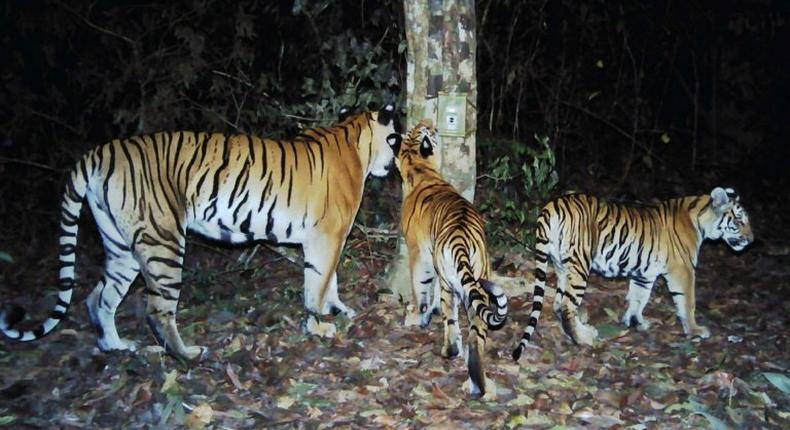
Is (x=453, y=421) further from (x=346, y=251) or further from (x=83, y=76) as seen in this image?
(x=83, y=76)

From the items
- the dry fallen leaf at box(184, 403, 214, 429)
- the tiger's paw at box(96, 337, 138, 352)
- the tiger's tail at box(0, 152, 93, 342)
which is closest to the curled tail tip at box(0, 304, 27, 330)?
the tiger's tail at box(0, 152, 93, 342)

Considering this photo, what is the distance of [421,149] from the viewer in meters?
5.99

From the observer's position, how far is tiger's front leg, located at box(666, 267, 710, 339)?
603 centimetres

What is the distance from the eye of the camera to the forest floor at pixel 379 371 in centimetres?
468

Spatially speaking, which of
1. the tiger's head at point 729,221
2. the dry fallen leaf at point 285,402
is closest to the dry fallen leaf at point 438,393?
the dry fallen leaf at point 285,402

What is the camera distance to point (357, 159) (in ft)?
20.9

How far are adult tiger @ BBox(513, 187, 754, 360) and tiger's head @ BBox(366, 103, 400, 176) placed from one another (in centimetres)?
134

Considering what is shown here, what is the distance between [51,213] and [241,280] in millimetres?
3102

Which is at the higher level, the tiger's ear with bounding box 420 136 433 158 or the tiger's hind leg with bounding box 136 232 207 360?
the tiger's ear with bounding box 420 136 433 158

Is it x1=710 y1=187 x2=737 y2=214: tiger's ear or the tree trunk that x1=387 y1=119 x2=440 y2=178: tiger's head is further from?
x1=710 y1=187 x2=737 y2=214: tiger's ear

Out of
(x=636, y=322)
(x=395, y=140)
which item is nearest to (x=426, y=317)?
(x=395, y=140)

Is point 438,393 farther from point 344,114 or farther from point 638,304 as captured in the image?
point 344,114

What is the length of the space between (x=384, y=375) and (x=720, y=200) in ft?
9.67

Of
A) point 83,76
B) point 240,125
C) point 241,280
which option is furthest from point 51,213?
point 241,280
